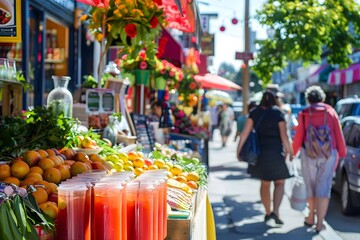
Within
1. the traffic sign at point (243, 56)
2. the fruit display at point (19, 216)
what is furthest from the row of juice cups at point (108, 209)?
the traffic sign at point (243, 56)

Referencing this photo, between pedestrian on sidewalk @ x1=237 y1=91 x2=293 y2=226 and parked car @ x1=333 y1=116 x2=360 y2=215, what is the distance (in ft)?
4.53

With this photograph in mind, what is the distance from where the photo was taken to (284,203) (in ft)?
31.8

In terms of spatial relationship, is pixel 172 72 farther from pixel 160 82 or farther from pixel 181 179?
pixel 181 179

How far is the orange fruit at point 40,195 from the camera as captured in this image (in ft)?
9.86

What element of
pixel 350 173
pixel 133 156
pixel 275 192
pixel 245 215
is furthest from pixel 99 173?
pixel 350 173

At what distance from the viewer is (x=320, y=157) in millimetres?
7340

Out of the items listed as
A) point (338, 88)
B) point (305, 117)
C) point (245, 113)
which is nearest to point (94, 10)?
point (305, 117)

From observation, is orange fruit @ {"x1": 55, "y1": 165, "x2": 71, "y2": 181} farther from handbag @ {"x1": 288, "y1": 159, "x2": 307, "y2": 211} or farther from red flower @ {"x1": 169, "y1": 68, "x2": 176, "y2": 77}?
red flower @ {"x1": 169, "y1": 68, "x2": 176, "y2": 77}

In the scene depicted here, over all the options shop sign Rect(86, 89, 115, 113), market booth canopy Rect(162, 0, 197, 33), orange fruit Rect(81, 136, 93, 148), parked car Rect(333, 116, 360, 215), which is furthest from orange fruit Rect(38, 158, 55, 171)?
parked car Rect(333, 116, 360, 215)

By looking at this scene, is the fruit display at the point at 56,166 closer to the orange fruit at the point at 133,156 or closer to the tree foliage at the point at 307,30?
the orange fruit at the point at 133,156

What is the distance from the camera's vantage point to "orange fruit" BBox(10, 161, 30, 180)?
3.48 meters

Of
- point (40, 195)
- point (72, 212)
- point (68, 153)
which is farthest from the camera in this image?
point (68, 153)

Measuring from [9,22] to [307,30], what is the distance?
27.2 ft

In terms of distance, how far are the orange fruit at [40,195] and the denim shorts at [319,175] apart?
4.97 meters
